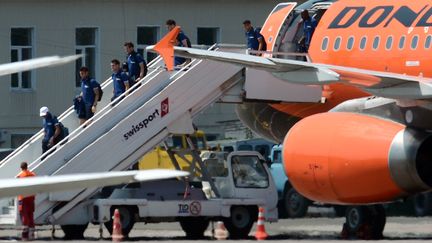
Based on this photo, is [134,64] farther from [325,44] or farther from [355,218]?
[355,218]

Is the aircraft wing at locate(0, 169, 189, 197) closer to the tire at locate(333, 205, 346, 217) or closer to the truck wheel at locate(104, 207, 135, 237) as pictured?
the truck wheel at locate(104, 207, 135, 237)

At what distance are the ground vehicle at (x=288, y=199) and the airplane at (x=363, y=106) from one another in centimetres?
1089

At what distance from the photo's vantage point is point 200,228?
96.5 ft

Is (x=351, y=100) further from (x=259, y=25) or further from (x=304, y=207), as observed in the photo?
(x=259, y=25)

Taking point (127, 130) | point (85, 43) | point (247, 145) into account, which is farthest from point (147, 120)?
point (85, 43)

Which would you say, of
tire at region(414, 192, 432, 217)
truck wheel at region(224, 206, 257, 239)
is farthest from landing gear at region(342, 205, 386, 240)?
tire at region(414, 192, 432, 217)

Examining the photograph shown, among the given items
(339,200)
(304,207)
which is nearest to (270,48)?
(339,200)

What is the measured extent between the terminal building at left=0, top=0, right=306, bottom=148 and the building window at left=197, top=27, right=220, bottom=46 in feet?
0.17

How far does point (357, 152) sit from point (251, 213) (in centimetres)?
478

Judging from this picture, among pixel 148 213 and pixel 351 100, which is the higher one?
pixel 351 100

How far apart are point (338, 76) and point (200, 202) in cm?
572

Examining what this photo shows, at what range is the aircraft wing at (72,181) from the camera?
29.7ft

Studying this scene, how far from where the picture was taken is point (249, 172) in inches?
1214

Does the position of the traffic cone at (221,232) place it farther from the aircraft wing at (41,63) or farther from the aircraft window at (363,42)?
the aircraft wing at (41,63)
